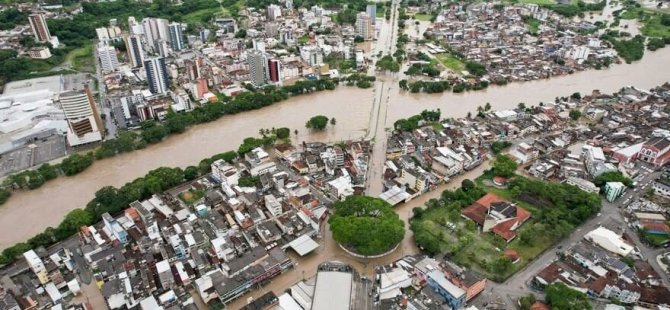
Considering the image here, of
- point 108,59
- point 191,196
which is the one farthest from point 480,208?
point 108,59

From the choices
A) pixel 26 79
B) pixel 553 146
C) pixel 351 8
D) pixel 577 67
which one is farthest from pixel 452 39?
pixel 26 79

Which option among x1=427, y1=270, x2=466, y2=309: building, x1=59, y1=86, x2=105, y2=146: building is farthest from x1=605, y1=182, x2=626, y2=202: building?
x1=59, y1=86, x2=105, y2=146: building

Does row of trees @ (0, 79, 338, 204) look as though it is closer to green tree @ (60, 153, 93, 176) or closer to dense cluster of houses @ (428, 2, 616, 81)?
green tree @ (60, 153, 93, 176)

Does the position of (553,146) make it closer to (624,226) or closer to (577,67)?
(624,226)

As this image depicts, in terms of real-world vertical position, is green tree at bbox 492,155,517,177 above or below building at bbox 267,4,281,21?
below

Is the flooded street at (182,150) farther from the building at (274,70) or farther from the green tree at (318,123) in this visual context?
the building at (274,70)

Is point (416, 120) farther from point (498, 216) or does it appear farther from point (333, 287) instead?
point (333, 287)
